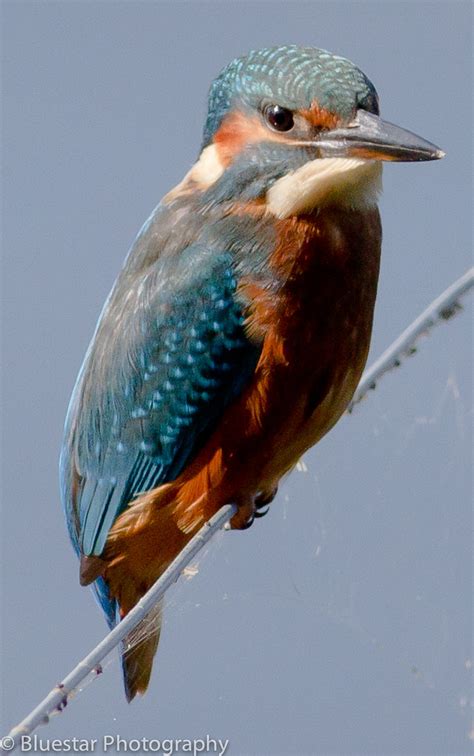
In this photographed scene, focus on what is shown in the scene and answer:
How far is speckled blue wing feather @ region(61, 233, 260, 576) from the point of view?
52.3 inches

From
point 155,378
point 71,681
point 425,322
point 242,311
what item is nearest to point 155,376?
point 155,378

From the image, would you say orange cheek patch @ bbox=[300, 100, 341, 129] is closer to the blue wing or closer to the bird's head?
the bird's head

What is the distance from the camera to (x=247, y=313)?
131cm

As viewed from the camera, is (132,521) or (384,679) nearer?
(384,679)

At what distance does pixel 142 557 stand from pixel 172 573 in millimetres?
471

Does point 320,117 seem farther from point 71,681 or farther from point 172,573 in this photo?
point 71,681

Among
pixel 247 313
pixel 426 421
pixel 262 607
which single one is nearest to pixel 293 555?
pixel 262 607

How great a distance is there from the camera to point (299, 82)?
1.25m

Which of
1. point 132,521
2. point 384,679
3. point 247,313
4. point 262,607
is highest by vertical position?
point 247,313

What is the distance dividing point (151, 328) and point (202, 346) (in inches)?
2.8

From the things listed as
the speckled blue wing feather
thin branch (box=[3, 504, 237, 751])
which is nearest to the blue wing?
the speckled blue wing feather

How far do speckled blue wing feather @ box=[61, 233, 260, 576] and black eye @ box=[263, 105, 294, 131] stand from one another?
0.50 ft

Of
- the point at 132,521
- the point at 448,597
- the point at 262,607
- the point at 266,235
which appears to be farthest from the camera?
the point at 132,521

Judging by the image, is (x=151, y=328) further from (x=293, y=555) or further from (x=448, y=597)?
(x=448, y=597)
